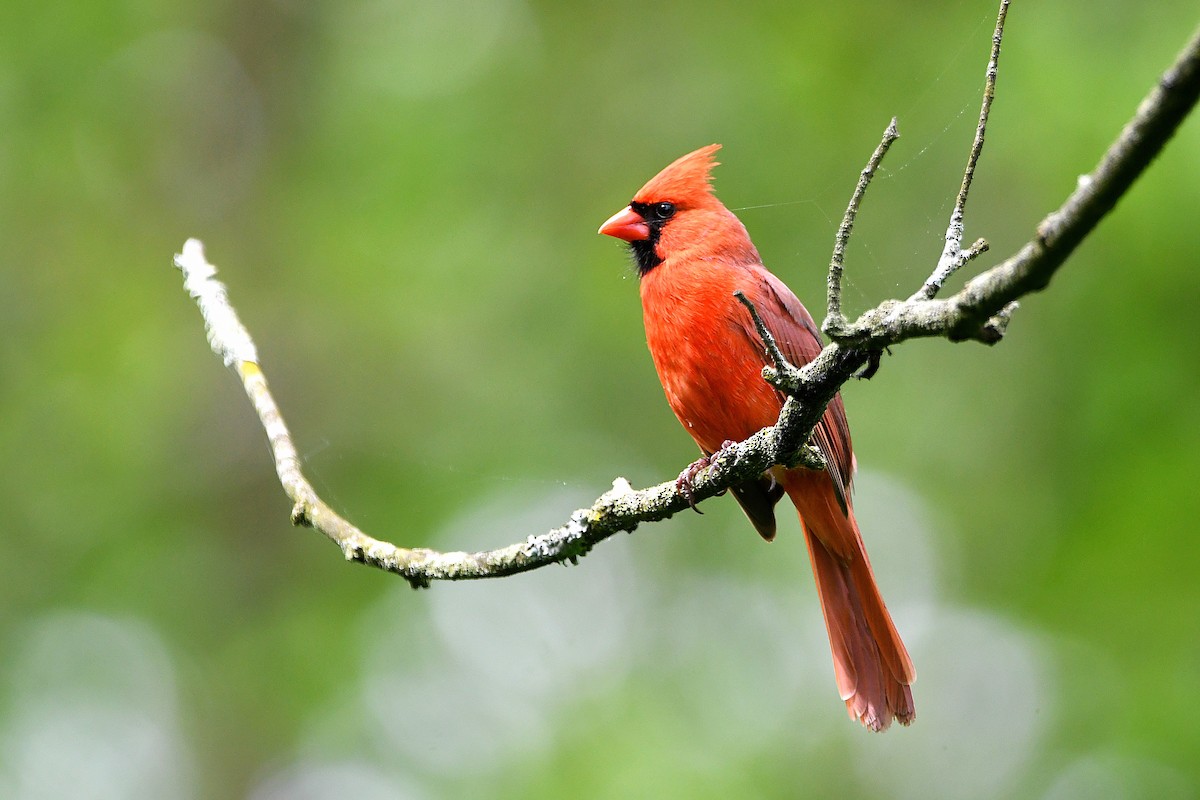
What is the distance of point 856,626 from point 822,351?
1616 millimetres

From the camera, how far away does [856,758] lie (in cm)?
583

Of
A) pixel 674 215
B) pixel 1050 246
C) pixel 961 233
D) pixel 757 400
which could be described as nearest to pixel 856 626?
pixel 757 400

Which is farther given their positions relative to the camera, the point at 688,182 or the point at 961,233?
the point at 688,182

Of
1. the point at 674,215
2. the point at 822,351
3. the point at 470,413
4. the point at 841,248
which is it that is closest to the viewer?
the point at 841,248

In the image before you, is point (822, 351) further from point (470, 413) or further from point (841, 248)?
point (470, 413)

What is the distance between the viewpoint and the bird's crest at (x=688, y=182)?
3422 mm

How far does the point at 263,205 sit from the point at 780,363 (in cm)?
567

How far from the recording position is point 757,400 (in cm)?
286

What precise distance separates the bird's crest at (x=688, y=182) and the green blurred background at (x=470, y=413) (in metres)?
1.66

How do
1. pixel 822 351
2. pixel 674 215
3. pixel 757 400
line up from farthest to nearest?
pixel 674 215, pixel 757 400, pixel 822 351

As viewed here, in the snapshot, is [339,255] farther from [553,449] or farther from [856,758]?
[856,758]

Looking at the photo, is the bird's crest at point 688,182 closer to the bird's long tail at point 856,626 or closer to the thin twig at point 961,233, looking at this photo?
the bird's long tail at point 856,626

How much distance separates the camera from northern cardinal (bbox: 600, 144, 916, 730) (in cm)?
289

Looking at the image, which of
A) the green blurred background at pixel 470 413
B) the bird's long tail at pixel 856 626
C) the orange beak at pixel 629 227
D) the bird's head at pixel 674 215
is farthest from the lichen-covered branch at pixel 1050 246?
the green blurred background at pixel 470 413
